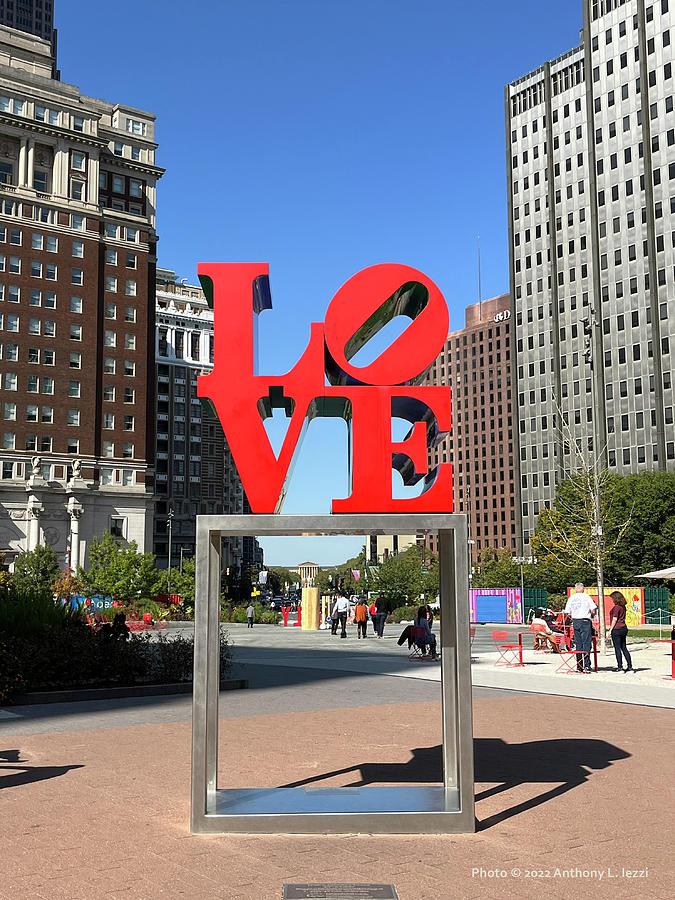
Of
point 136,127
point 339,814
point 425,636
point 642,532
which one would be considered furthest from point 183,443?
point 339,814

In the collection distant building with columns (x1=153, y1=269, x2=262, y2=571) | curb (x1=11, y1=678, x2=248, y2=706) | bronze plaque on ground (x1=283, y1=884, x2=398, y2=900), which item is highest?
distant building with columns (x1=153, y1=269, x2=262, y2=571)

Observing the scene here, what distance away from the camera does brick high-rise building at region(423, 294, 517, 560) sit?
188500 mm

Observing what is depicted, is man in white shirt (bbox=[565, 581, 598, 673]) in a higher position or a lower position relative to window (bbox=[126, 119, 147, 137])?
lower

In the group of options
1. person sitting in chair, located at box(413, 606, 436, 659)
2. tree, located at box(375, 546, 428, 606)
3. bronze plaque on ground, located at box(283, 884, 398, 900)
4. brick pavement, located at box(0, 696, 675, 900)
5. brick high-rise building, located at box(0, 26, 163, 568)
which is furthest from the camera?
brick high-rise building, located at box(0, 26, 163, 568)

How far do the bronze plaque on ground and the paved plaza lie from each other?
0.49 feet

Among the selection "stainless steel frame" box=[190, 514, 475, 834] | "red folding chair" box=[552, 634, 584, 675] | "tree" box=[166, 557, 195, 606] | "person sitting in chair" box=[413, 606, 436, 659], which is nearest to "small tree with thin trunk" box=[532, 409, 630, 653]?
"red folding chair" box=[552, 634, 584, 675]

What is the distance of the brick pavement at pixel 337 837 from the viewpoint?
639 centimetres

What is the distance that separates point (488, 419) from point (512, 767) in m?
189

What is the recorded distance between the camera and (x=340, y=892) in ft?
19.8

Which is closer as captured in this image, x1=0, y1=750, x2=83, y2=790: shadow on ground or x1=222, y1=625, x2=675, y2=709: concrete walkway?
x1=0, y1=750, x2=83, y2=790: shadow on ground

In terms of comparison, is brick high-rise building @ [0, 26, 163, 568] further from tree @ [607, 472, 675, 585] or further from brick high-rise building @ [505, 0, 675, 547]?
brick high-rise building @ [505, 0, 675, 547]

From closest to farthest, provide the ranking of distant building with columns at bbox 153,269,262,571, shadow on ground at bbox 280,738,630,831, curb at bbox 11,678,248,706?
shadow on ground at bbox 280,738,630,831 → curb at bbox 11,678,248,706 → distant building with columns at bbox 153,269,262,571

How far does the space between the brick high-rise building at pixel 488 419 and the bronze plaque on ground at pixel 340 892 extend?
179 m

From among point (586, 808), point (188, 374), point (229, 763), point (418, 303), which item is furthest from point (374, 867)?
point (188, 374)
